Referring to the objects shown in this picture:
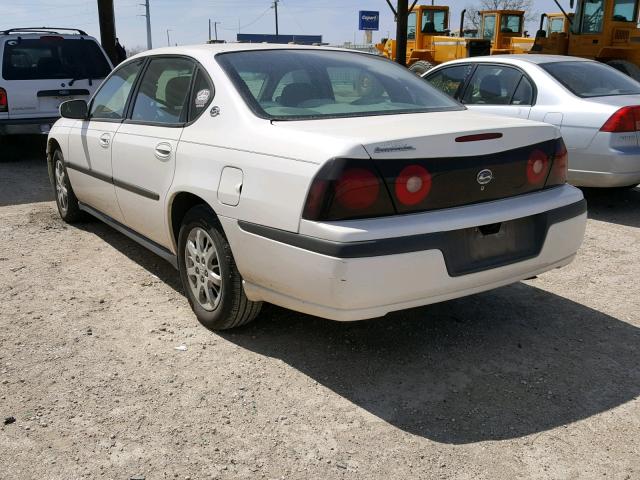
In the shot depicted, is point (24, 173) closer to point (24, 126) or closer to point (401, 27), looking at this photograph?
point (24, 126)

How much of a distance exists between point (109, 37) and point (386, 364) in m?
11.3

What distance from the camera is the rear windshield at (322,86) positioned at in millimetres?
3482

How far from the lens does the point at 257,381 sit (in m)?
3.19

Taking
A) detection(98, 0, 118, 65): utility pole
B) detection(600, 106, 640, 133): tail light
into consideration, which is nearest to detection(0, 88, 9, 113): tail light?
detection(98, 0, 118, 65): utility pole

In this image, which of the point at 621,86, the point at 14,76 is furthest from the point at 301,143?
the point at 14,76

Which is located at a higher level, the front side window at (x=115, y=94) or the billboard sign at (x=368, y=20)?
the billboard sign at (x=368, y=20)

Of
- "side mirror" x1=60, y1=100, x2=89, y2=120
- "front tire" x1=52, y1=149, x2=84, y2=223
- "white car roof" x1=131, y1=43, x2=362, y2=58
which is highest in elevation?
"white car roof" x1=131, y1=43, x2=362, y2=58

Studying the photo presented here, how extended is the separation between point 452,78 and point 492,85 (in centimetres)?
60

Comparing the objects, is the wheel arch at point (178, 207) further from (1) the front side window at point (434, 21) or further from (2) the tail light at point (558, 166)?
(1) the front side window at point (434, 21)

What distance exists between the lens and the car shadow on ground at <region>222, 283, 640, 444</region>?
2891 mm

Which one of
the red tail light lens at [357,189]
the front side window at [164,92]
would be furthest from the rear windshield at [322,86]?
the red tail light lens at [357,189]

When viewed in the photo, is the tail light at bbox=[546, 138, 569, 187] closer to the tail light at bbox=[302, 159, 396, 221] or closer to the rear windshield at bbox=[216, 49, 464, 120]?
the rear windshield at bbox=[216, 49, 464, 120]

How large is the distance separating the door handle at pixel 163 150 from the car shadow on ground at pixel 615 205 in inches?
172

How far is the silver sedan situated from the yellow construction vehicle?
12.6 meters
